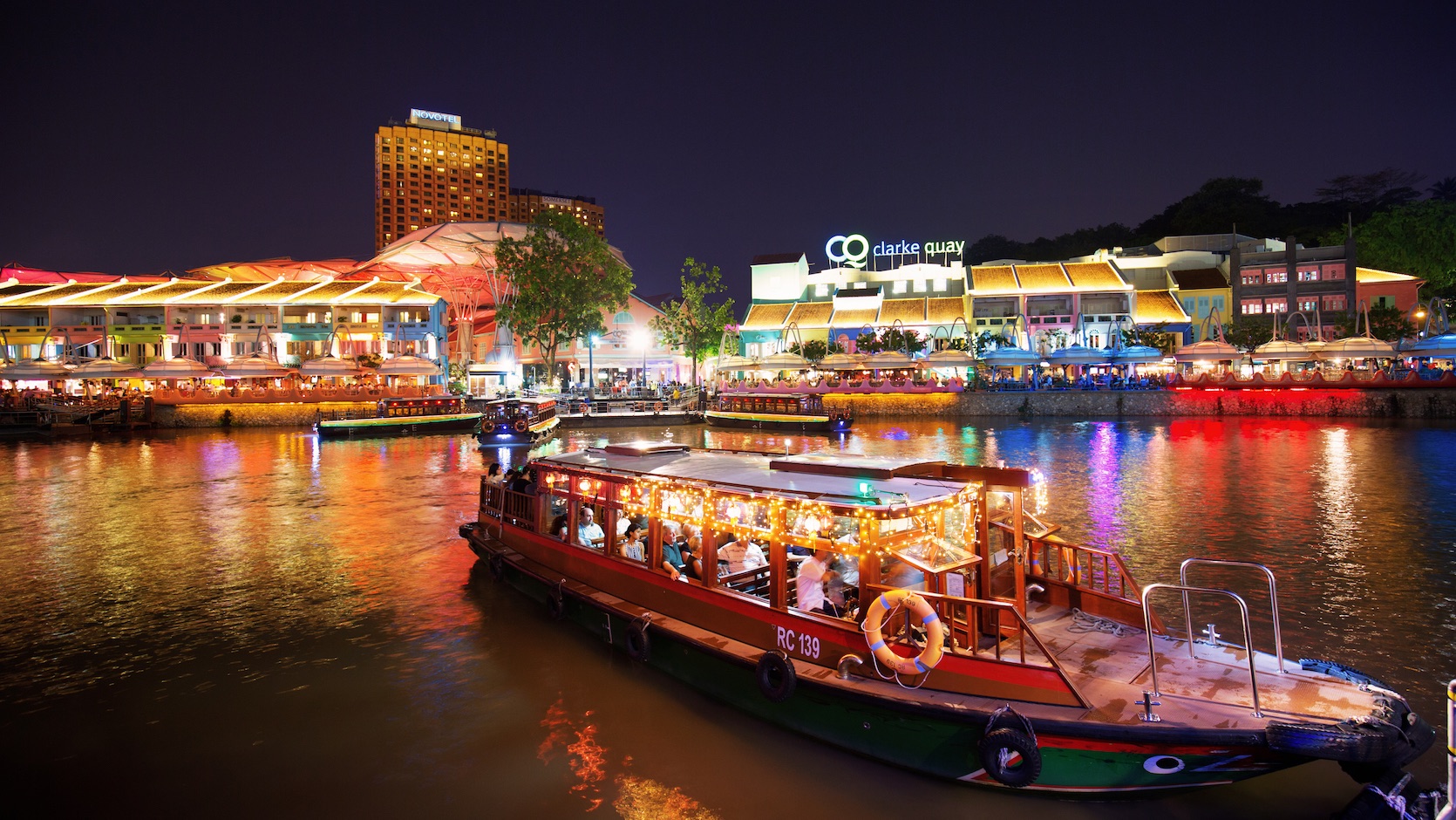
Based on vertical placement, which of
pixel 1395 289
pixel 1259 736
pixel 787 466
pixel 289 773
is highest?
pixel 1395 289

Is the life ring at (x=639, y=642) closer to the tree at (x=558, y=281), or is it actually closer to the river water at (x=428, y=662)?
the river water at (x=428, y=662)

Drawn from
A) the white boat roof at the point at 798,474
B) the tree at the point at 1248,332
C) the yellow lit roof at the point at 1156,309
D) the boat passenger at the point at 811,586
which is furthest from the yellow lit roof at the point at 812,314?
the boat passenger at the point at 811,586

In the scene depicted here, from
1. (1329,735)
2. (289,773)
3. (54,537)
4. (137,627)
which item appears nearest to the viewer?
A: (1329,735)

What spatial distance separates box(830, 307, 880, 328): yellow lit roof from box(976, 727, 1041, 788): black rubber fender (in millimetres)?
57581

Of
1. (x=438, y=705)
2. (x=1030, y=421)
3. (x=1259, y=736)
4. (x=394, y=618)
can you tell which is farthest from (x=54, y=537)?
(x=1030, y=421)

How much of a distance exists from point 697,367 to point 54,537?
49.0 m

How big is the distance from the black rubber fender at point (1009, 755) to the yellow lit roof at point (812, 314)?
57.8 metres

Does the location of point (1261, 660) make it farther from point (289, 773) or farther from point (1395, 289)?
point (1395, 289)

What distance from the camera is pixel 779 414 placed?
4056 centimetres

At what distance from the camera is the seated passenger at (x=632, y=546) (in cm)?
931

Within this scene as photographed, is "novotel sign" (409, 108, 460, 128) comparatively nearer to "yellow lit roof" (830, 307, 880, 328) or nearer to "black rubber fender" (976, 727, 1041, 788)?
"yellow lit roof" (830, 307, 880, 328)

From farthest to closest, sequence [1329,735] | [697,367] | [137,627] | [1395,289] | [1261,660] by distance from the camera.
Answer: [697,367] → [1395,289] → [137,627] → [1261,660] → [1329,735]

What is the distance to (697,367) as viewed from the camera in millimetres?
63500

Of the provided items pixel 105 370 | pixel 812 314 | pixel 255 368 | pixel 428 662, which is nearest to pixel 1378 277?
pixel 812 314
